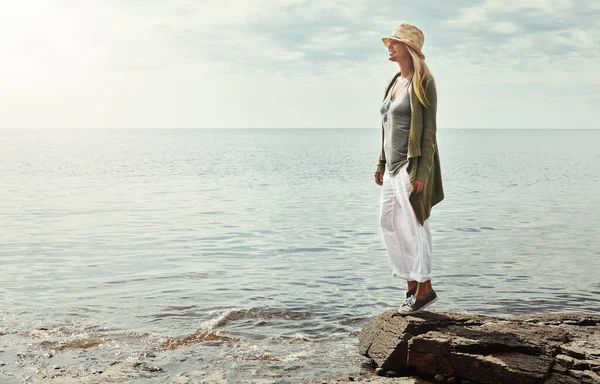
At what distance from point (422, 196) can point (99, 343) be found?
4.04 meters

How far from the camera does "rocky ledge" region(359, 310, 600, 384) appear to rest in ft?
19.9

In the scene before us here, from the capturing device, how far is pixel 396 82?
725 centimetres

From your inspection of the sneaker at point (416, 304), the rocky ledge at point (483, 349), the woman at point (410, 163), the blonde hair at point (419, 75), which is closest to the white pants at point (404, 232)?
the woman at point (410, 163)

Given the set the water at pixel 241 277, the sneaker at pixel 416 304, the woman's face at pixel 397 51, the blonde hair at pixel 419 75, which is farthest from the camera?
the water at pixel 241 277

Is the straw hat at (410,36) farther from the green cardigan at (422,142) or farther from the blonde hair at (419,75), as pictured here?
the green cardigan at (422,142)

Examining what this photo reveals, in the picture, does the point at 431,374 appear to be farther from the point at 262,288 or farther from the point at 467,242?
the point at 467,242

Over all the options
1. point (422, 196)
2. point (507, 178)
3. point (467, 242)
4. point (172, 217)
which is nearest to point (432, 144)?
point (422, 196)

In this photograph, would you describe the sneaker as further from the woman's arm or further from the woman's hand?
the woman's arm

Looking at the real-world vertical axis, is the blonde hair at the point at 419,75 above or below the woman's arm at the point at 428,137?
above

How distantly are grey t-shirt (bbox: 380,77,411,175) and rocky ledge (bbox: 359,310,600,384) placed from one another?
1548 mm

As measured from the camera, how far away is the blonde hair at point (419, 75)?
6691 millimetres

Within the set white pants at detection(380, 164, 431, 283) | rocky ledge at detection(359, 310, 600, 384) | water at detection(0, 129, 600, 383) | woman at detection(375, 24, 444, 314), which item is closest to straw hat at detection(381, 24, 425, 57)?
woman at detection(375, 24, 444, 314)

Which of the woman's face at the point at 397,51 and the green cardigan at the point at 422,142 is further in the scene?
the woman's face at the point at 397,51

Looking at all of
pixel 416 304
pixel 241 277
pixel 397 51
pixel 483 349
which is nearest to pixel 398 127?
pixel 397 51
